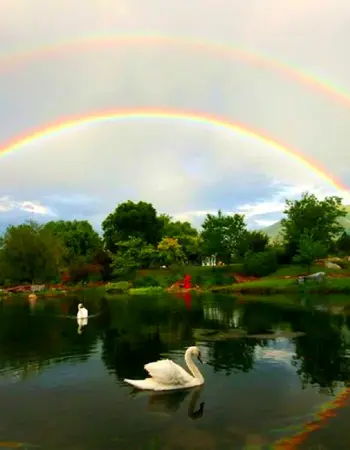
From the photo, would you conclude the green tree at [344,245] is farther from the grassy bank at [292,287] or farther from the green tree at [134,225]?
the green tree at [134,225]

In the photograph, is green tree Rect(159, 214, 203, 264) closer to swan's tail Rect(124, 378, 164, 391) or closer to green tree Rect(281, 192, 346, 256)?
green tree Rect(281, 192, 346, 256)

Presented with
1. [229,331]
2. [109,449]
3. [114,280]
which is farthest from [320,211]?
[109,449]

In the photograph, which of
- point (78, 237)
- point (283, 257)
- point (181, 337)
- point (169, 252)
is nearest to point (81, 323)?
point (181, 337)

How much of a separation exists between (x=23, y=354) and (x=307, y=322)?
1985cm

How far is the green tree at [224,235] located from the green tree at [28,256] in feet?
102

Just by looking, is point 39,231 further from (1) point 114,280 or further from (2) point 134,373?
(2) point 134,373

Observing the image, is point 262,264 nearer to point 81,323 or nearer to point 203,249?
point 203,249

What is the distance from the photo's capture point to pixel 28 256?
3546 inches

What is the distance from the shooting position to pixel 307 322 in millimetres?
33500

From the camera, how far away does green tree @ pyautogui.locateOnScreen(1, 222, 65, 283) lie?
89.8 m

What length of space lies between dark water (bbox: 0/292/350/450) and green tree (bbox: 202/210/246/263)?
5544cm

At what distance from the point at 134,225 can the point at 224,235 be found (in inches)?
1341

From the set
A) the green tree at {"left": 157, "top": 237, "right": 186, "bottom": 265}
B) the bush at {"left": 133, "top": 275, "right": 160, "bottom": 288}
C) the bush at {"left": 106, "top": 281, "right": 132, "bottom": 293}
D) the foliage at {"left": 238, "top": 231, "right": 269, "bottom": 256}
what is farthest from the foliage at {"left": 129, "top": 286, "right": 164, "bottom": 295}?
the green tree at {"left": 157, "top": 237, "right": 186, "bottom": 265}

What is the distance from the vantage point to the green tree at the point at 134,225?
387 ft
